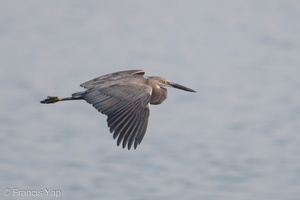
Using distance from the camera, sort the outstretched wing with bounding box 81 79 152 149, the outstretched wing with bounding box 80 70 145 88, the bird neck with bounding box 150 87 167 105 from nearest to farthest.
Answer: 1. the outstretched wing with bounding box 81 79 152 149
2. the outstretched wing with bounding box 80 70 145 88
3. the bird neck with bounding box 150 87 167 105

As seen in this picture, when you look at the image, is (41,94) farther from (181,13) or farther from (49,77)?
(181,13)

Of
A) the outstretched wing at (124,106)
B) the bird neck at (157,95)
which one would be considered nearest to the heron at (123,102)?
the outstretched wing at (124,106)

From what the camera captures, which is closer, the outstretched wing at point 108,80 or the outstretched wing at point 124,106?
the outstretched wing at point 124,106

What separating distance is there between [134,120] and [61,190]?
5044mm

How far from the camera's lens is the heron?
991cm

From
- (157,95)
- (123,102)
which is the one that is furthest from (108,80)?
(123,102)

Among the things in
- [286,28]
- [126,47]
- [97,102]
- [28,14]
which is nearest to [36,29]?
[28,14]

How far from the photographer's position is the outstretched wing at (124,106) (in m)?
9.90

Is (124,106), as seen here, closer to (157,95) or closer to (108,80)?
(108,80)

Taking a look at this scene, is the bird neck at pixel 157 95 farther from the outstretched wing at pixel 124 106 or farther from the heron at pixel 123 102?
the outstretched wing at pixel 124 106

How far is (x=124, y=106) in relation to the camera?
33.8 ft

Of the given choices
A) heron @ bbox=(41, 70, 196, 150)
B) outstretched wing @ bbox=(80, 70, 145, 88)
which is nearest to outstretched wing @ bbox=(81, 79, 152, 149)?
heron @ bbox=(41, 70, 196, 150)

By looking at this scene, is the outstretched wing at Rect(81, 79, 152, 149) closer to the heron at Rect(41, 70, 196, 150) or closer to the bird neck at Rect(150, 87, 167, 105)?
the heron at Rect(41, 70, 196, 150)

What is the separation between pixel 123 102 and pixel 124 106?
78 millimetres
